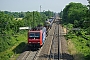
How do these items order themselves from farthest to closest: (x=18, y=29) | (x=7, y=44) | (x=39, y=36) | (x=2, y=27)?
(x=18, y=29) → (x=2, y=27) → (x=7, y=44) → (x=39, y=36)

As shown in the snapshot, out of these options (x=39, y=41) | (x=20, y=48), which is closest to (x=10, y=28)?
(x=20, y=48)

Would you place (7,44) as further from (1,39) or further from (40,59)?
(40,59)

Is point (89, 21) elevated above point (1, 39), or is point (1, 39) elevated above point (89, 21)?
point (89, 21)

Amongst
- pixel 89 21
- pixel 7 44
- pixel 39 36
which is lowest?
pixel 7 44

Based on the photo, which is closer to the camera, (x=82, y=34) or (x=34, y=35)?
(x=34, y=35)

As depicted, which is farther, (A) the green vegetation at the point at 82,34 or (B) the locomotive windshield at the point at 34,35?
(B) the locomotive windshield at the point at 34,35

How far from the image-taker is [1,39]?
40.2 m

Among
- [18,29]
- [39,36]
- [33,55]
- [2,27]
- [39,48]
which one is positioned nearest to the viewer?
[33,55]

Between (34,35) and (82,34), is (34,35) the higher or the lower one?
the higher one

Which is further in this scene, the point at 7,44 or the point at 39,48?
the point at 7,44

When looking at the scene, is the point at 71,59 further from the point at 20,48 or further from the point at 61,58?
the point at 20,48

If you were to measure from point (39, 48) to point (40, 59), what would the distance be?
6990 millimetres

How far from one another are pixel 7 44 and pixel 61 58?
16.9 meters

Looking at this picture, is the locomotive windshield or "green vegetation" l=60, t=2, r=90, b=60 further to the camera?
the locomotive windshield
